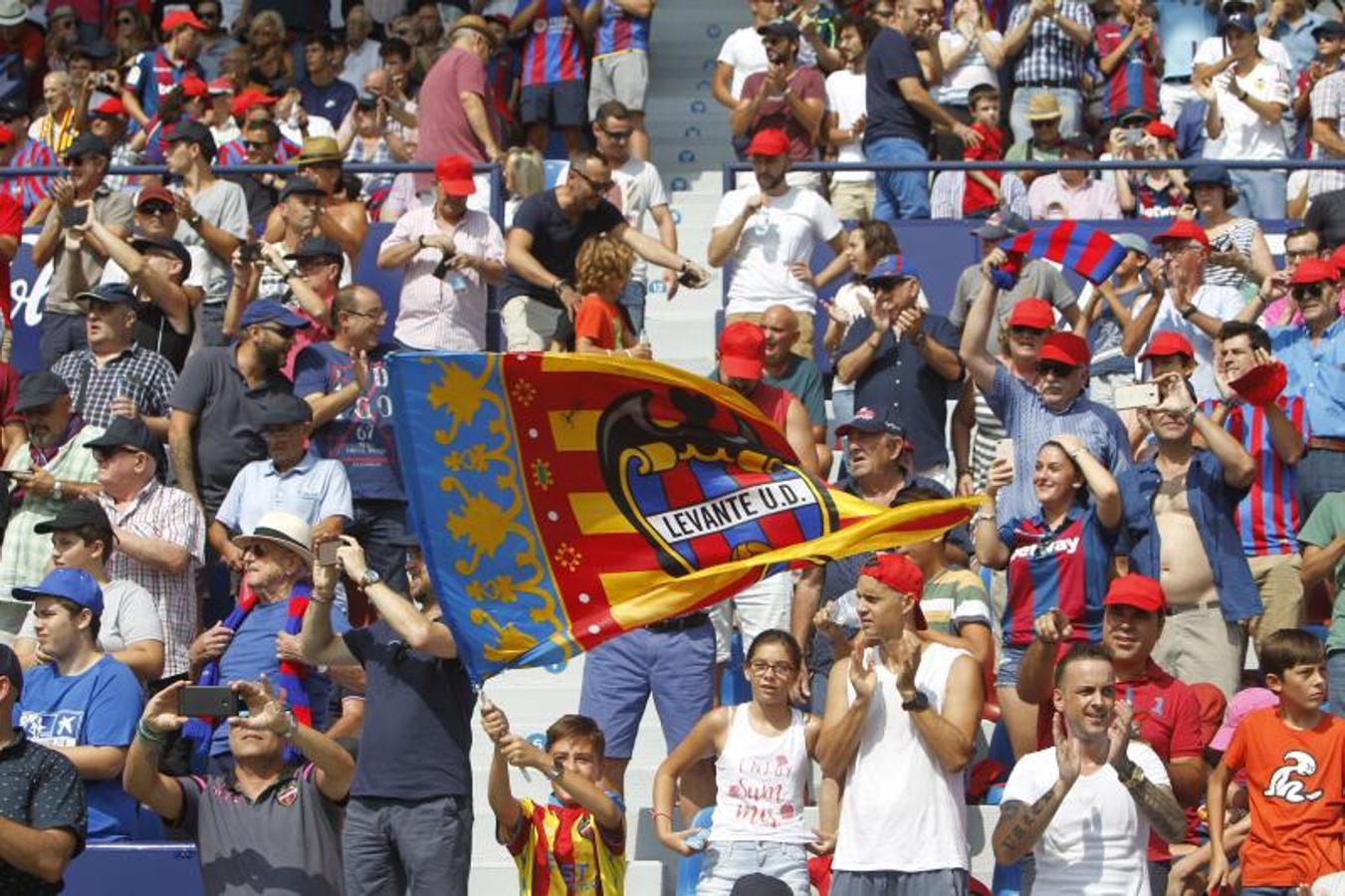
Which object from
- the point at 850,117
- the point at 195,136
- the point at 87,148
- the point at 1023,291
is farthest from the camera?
the point at 850,117

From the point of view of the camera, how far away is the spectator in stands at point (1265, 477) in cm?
1262

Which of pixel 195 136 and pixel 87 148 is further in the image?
pixel 195 136

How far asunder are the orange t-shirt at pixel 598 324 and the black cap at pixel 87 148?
3.50m

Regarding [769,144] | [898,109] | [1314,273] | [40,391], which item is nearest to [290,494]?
[40,391]

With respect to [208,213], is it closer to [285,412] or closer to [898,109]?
[285,412]

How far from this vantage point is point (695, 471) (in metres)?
9.56

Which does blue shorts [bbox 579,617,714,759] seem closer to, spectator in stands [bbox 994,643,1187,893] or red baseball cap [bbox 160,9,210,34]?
spectator in stands [bbox 994,643,1187,893]

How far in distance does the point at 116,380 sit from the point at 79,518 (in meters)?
2.35

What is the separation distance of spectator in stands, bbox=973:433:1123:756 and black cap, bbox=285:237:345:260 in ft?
14.7

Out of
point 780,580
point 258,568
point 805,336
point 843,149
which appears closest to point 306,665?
point 258,568

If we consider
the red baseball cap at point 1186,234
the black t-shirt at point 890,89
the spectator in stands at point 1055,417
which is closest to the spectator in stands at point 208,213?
the black t-shirt at point 890,89

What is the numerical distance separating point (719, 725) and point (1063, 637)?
4.67 ft

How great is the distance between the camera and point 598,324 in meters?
13.8

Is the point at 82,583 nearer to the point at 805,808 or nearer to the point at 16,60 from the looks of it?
the point at 805,808
